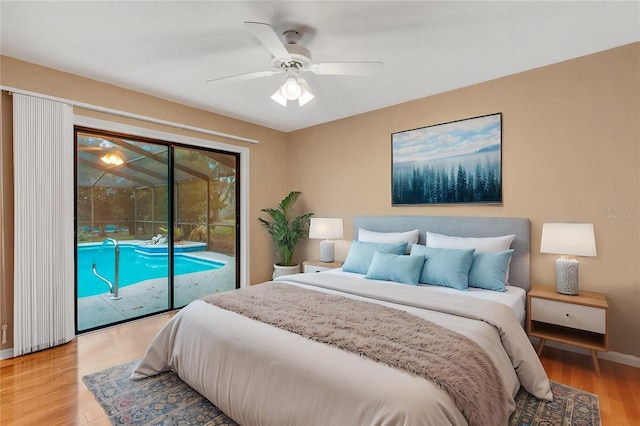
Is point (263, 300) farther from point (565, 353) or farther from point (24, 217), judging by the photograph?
point (565, 353)

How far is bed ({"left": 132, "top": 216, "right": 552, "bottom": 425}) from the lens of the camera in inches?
51.7

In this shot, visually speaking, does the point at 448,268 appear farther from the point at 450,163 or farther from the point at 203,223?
the point at 203,223

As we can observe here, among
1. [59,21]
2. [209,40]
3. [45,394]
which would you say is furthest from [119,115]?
[45,394]

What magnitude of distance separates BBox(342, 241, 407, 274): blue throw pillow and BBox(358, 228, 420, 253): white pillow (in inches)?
6.2

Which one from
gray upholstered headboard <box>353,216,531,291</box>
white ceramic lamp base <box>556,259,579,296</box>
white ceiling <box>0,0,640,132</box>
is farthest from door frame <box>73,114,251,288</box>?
white ceramic lamp base <box>556,259,579,296</box>

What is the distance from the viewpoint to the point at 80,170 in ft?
10.6

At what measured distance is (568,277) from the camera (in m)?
2.55

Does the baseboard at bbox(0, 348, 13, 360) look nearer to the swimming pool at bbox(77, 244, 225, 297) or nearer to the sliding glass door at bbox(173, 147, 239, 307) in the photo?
the swimming pool at bbox(77, 244, 225, 297)

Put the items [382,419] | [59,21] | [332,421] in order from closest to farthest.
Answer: [382,419], [332,421], [59,21]

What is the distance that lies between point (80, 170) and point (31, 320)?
1.44 meters

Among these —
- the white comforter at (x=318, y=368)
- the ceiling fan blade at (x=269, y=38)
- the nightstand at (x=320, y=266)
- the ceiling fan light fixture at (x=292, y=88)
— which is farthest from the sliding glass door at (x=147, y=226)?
the ceiling fan blade at (x=269, y=38)

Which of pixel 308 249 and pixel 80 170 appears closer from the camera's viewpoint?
pixel 80 170

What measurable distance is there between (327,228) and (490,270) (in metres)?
2.01

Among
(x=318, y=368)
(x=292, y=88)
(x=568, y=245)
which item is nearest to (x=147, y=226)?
(x=292, y=88)
